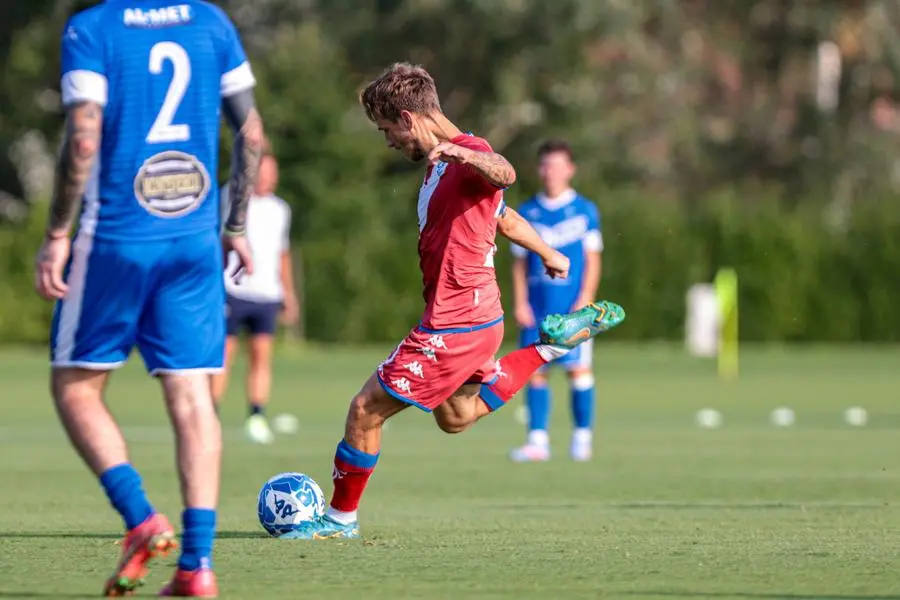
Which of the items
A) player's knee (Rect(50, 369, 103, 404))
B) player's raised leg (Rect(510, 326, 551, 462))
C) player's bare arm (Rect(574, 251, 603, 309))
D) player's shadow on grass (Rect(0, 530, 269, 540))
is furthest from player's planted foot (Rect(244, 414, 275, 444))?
player's knee (Rect(50, 369, 103, 404))

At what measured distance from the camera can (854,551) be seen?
28.2ft

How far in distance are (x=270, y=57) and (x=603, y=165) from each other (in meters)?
8.43

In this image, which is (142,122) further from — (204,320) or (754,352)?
(754,352)

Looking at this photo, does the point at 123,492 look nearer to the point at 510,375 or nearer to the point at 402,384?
the point at 402,384

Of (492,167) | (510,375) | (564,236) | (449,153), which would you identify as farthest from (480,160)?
(564,236)

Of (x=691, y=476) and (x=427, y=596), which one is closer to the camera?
(x=427, y=596)

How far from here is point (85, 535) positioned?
9.46 metres

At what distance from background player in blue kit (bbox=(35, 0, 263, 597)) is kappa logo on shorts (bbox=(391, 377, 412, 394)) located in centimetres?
216

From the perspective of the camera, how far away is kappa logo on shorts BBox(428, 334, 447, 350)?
30.5 feet

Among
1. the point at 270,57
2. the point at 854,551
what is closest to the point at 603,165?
the point at 270,57

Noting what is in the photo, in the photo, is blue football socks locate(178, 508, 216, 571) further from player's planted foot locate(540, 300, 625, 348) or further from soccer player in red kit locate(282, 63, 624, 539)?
player's planted foot locate(540, 300, 625, 348)

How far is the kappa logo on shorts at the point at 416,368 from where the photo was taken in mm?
9203

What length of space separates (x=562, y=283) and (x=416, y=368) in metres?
6.11

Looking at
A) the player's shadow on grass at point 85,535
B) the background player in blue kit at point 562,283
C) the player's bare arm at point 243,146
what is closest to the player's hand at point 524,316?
the background player in blue kit at point 562,283
